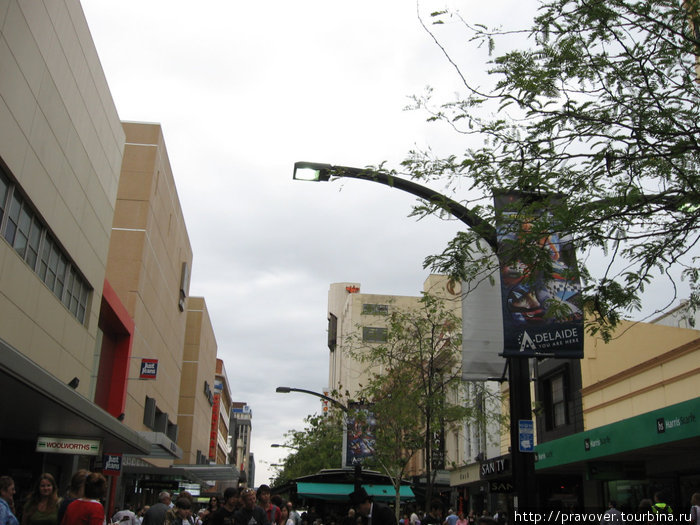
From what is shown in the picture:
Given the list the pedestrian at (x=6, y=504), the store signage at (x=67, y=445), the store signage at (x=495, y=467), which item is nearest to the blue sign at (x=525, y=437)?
the pedestrian at (x=6, y=504)

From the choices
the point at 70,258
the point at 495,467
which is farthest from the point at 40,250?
the point at 495,467

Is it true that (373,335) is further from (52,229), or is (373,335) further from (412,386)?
(52,229)

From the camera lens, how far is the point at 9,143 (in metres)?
16.8

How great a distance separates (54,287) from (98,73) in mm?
7829

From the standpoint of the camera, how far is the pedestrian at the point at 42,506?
8133 mm

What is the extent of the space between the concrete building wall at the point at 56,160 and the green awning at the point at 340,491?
9013mm

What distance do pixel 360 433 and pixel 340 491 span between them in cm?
236

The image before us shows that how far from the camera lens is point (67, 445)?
19.3 m

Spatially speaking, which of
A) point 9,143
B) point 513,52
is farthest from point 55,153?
point 513,52

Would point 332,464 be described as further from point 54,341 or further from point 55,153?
point 55,153

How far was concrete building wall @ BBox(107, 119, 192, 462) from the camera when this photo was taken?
119 ft

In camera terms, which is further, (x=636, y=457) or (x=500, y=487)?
(x=500, y=487)

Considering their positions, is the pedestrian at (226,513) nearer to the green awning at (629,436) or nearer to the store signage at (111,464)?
the green awning at (629,436)

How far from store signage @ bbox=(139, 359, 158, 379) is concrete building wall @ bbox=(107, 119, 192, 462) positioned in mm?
548
